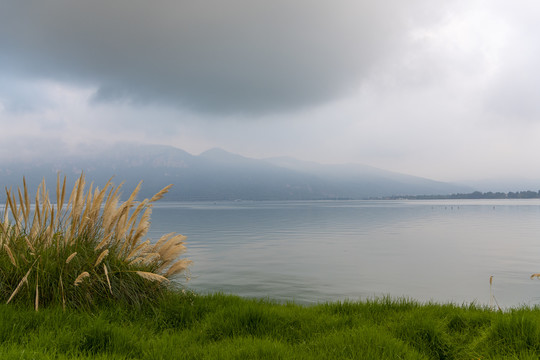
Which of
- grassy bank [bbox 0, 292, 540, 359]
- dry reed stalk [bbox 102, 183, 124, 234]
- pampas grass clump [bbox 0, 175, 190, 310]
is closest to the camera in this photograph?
grassy bank [bbox 0, 292, 540, 359]

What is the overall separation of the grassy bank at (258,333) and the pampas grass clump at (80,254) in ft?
1.03

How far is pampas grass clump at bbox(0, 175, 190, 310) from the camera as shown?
5.75 meters

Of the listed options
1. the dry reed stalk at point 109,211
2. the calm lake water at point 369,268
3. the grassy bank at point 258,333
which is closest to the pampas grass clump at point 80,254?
the dry reed stalk at point 109,211

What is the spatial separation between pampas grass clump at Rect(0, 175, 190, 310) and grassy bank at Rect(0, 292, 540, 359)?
31cm

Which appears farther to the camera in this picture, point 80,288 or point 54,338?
point 80,288

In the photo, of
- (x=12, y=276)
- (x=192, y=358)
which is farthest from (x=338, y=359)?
(x=12, y=276)

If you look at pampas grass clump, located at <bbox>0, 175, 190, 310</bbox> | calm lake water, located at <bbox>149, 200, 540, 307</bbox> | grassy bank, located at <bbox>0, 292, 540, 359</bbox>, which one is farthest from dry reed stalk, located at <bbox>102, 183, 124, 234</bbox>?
calm lake water, located at <bbox>149, 200, 540, 307</bbox>

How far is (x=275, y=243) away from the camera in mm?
32062

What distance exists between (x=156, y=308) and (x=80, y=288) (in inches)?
47.8

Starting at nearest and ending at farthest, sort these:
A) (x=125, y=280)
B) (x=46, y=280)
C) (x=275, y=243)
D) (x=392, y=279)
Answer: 1. (x=46, y=280)
2. (x=125, y=280)
3. (x=392, y=279)
4. (x=275, y=243)

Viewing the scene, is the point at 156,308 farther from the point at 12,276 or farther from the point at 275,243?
the point at 275,243

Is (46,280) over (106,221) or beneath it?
beneath

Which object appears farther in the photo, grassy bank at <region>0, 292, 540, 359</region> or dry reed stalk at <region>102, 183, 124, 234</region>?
dry reed stalk at <region>102, 183, 124, 234</region>

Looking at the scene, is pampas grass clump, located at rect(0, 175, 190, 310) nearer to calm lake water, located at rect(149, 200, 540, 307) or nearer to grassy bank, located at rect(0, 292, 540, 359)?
grassy bank, located at rect(0, 292, 540, 359)
